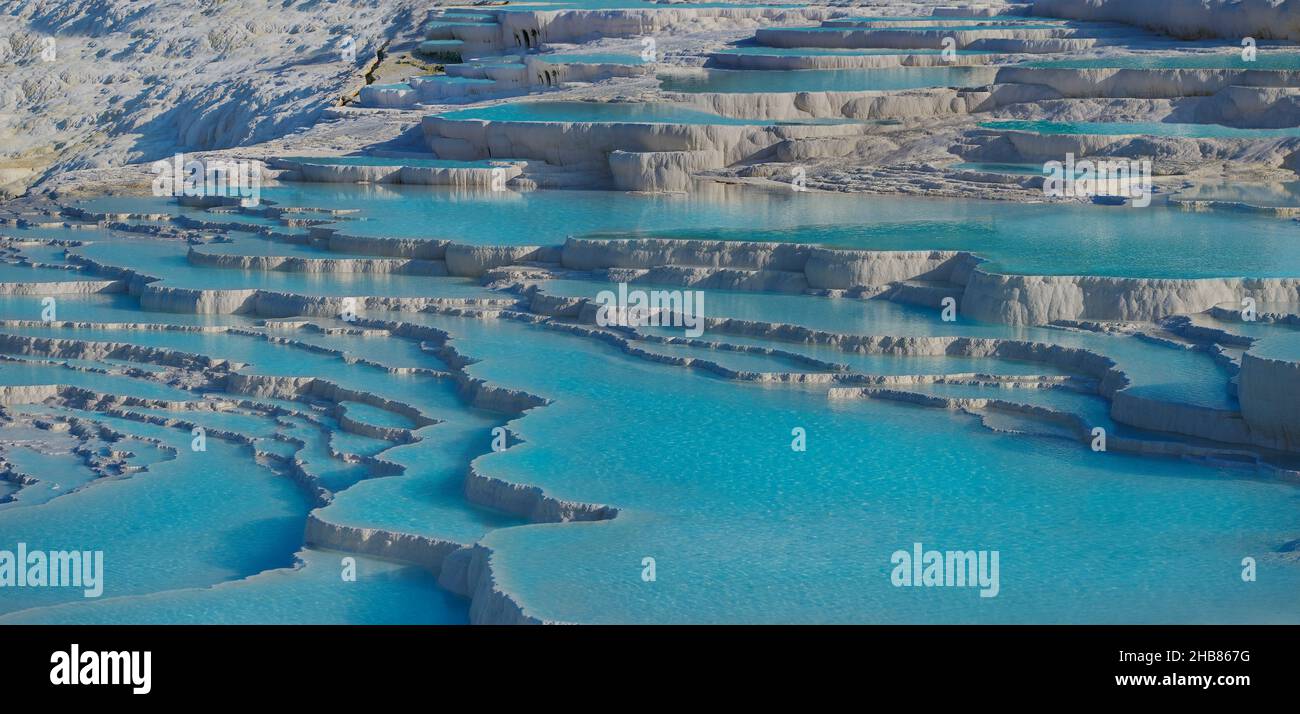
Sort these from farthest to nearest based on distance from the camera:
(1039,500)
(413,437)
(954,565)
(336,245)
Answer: (336,245), (413,437), (1039,500), (954,565)

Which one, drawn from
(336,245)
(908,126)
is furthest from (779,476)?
(908,126)

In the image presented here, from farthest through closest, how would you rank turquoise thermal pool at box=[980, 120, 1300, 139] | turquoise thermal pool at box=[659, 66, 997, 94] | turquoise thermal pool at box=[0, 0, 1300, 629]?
turquoise thermal pool at box=[659, 66, 997, 94]
turquoise thermal pool at box=[980, 120, 1300, 139]
turquoise thermal pool at box=[0, 0, 1300, 629]

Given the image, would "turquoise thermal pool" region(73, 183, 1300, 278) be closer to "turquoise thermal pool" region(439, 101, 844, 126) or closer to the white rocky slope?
"turquoise thermal pool" region(439, 101, 844, 126)

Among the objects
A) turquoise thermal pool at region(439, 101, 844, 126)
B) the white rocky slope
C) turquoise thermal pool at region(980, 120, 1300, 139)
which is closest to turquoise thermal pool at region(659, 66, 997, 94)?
turquoise thermal pool at region(439, 101, 844, 126)
